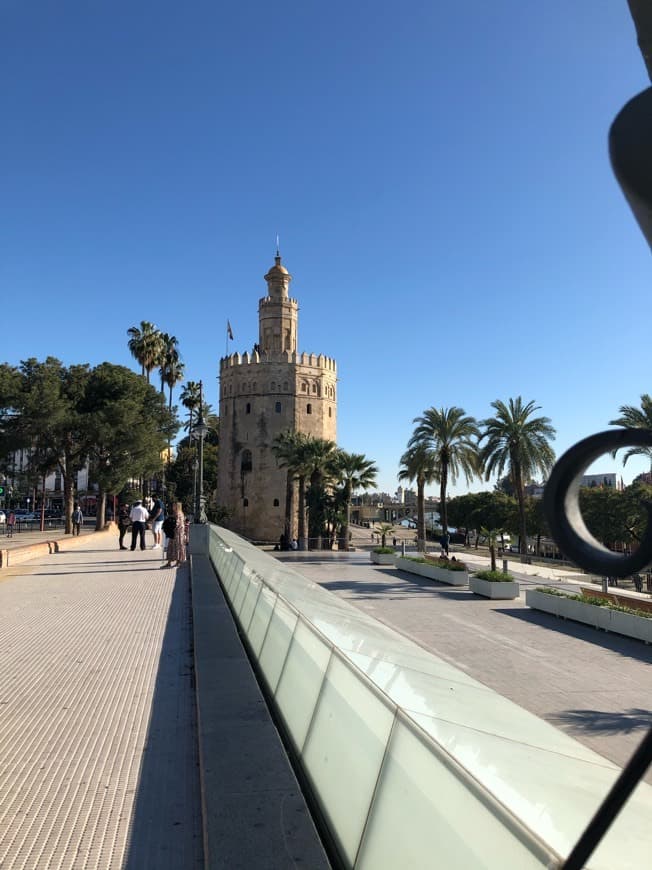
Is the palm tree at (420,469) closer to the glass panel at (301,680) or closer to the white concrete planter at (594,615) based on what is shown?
the white concrete planter at (594,615)

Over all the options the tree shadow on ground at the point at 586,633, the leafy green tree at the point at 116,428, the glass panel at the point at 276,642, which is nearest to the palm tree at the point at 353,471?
the leafy green tree at the point at 116,428

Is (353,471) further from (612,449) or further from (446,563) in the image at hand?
(612,449)

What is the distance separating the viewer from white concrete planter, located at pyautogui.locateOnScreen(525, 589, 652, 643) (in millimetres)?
13047

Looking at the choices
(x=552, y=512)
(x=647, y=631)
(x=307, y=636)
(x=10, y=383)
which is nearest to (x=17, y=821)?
(x=307, y=636)

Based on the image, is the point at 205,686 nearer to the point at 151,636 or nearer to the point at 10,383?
the point at 151,636

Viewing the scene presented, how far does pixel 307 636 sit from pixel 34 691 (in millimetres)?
3105

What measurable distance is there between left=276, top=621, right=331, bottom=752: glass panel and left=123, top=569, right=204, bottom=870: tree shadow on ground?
0.67 m

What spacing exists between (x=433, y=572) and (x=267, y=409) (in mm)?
39614

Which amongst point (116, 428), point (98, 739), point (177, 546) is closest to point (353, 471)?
point (116, 428)

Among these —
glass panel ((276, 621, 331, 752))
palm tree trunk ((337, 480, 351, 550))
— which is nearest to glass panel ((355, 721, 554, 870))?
glass panel ((276, 621, 331, 752))

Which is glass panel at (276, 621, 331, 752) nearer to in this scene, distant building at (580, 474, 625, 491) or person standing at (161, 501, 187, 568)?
distant building at (580, 474, 625, 491)

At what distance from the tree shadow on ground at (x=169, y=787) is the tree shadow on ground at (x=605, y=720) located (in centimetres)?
455

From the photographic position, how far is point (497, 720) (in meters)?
2.88

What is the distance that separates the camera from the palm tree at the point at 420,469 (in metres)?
36.6
